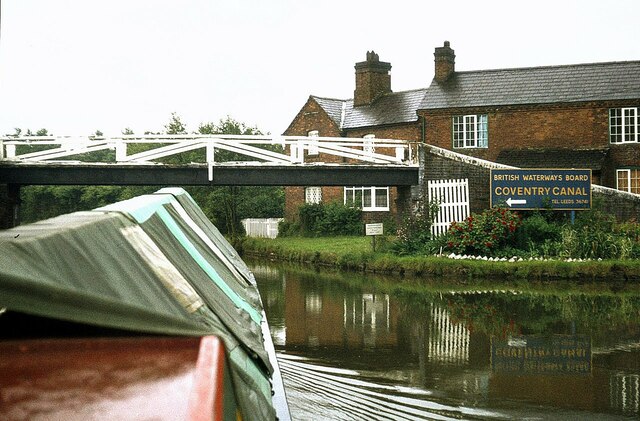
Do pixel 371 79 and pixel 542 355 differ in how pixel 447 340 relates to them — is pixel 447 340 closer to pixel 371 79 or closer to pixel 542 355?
pixel 542 355

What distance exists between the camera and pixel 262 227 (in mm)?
34969

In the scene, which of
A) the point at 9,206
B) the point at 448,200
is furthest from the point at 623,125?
the point at 9,206

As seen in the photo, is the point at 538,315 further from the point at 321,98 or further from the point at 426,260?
the point at 321,98

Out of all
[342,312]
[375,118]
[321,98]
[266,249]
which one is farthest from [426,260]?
[321,98]

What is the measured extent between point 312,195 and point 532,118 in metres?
9.87

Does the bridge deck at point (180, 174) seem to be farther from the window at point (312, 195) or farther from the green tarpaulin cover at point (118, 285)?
the green tarpaulin cover at point (118, 285)

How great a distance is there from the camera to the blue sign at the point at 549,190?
2108cm

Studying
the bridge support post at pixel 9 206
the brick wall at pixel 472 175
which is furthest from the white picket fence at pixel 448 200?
the bridge support post at pixel 9 206

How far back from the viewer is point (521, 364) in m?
8.69

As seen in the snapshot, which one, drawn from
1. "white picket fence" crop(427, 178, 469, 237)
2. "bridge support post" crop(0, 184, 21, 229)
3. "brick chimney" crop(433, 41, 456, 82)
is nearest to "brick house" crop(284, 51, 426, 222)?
"brick chimney" crop(433, 41, 456, 82)

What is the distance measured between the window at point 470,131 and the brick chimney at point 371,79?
5.79 meters

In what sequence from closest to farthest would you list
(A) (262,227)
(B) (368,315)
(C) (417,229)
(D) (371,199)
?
1. (B) (368,315)
2. (C) (417,229)
3. (D) (371,199)
4. (A) (262,227)

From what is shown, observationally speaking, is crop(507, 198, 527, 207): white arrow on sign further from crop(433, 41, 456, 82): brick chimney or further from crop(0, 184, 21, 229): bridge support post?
crop(0, 184, 21, 229): bridge support post

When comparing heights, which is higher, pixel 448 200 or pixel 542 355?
pixel 448 200
